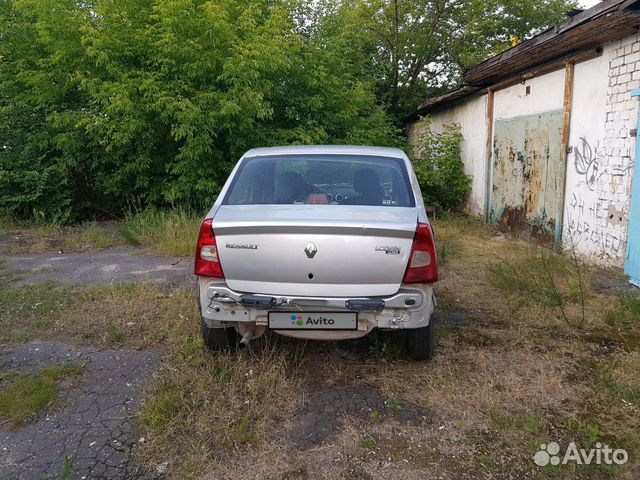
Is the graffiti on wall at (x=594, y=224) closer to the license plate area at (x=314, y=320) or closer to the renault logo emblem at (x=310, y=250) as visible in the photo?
the license plate area at (x=314, y=320)

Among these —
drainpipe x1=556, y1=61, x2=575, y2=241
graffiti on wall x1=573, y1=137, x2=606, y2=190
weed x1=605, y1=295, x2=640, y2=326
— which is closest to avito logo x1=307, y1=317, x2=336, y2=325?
weed x1=605, y1=295, x2=640, y2=326

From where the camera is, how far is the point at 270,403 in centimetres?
299

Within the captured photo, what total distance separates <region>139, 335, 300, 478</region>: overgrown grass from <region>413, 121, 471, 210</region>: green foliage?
28.2ft

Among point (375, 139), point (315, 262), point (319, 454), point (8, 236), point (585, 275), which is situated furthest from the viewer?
point (375, 139)

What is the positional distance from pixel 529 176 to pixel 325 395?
6.87 m

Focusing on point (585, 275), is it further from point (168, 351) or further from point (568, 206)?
point (168, 351)

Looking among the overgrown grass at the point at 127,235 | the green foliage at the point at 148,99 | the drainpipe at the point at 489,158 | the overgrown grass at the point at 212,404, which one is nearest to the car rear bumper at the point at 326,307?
the overgrown grass at the point at 212,404

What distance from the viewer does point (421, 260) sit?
297 centimetres

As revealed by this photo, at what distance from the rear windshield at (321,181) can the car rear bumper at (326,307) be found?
0.78 m

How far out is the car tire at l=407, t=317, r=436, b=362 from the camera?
3.40 metres

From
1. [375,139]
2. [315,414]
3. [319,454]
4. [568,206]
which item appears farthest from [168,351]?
[375,139]

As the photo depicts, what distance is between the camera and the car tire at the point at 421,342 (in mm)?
3398

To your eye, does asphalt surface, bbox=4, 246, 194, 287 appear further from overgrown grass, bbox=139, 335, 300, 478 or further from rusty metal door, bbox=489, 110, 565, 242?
rusty metal door, bbox=489, 110, 565, 242

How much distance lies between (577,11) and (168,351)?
7445 mm
